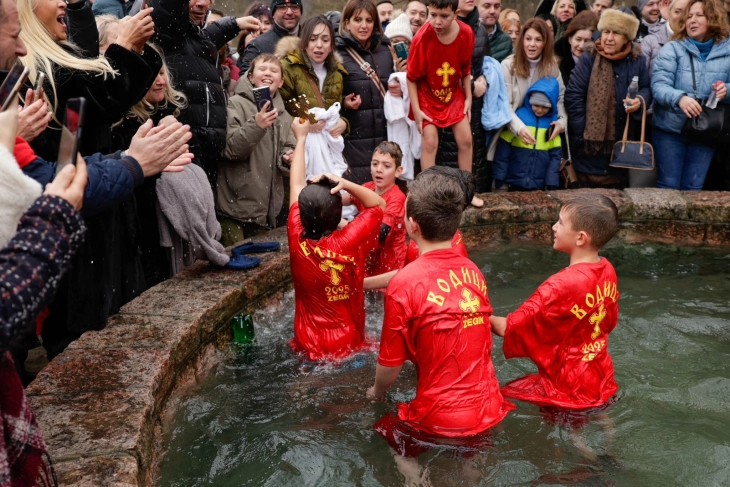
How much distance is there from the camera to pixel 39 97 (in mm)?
3424

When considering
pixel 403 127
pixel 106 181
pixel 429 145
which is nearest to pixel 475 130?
pixel 403 127

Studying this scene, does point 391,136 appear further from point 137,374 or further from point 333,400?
point 137,374

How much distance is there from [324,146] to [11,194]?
14.8 feet

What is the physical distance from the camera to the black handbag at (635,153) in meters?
7.48

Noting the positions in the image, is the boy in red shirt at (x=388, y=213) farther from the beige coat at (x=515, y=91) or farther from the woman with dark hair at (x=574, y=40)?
the woman with dark hair at (x=574, y=40)

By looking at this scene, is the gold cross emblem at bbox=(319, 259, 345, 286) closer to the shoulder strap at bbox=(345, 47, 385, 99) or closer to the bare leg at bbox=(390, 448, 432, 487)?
the bare leg at bbox=(390, 448, 432, 487)

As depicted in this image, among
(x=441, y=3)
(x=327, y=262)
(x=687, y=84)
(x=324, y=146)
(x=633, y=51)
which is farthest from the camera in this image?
(x=633, y=51)

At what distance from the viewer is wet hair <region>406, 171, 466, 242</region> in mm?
3314

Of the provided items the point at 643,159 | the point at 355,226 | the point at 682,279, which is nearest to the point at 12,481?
the point at 355,226

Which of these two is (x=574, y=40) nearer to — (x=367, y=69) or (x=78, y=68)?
(x=367, y=69)

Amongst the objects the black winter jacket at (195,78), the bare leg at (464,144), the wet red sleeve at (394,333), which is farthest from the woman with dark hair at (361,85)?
the wet red sleeve at (394,333)

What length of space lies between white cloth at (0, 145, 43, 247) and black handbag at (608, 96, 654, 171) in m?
6.52

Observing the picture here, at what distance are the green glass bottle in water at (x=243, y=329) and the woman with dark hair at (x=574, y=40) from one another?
5010mm

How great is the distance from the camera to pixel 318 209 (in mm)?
4035
